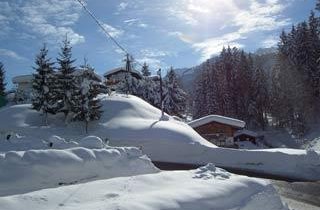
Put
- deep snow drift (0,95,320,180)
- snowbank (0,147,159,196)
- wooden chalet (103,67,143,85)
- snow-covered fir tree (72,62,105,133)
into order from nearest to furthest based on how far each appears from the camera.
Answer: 1. snowbank (0,147,159,196)
2. deep snow drift (0,95,320,180)
3. snow-covered fir tree (72,62,105,133)
4. wooden chalet (103,67,143,85)

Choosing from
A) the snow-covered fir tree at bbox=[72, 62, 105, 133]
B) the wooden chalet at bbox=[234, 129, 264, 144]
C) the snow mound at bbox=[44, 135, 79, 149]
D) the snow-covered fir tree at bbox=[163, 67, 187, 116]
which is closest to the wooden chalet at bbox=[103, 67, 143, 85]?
the snow-covered fir tree at bbox=[163, 67, 187, 116]

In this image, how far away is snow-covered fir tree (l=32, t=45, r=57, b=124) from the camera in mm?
41031

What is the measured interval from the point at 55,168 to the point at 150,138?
2002 cm

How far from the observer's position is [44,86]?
137 feet

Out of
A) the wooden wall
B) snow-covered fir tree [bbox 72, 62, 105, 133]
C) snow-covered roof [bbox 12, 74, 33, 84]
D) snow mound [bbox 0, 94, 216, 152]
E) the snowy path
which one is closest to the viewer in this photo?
the snowy path

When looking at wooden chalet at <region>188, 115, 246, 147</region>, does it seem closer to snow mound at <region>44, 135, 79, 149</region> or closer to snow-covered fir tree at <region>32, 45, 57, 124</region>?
snow-covered fir tree at <region>32, 45, 57, 124</region>

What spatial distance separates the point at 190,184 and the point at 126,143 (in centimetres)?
2067

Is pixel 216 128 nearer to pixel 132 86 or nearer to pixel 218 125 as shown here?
pixel 218 125

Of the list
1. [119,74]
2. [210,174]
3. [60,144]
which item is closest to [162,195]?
[210,174]

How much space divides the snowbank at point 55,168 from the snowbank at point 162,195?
4.60 feet

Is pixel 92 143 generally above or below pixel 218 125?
below

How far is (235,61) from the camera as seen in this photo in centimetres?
7856

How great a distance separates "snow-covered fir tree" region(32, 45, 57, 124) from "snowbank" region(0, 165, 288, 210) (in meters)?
30.4

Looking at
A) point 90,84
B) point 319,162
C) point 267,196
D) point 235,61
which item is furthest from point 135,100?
point 235,61
